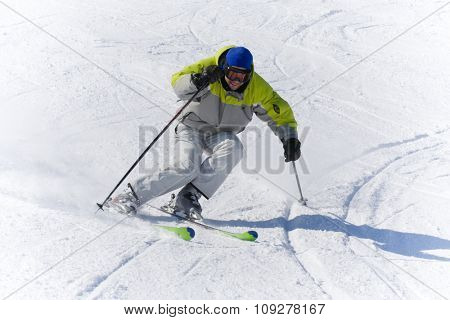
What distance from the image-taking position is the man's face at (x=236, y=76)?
17.4 ft

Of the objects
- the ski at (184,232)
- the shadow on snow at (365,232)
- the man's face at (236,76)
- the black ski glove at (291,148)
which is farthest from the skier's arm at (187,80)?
the ski at (184,232)

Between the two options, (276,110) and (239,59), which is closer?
(239,59)

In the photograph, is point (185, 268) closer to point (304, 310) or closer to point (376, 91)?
point (304, 310)

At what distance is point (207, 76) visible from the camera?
530cm

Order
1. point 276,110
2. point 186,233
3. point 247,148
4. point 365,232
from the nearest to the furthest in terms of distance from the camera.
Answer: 1. point 186,233
2. point 365,232
3. point 276,110
4. point 247,148

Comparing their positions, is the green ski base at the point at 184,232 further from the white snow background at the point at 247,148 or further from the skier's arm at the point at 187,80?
the skier's arm at the point at 187,80

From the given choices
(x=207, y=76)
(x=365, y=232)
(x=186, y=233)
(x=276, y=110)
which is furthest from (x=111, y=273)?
(x=365, y=232)

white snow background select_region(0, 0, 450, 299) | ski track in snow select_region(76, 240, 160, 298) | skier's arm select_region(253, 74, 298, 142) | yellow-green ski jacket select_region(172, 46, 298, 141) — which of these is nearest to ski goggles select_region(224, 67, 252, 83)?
yellow-green ski jacket select_region(172, 46, 298, 141)

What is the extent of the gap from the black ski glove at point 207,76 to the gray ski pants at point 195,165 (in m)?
0.63

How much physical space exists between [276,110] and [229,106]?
1.63ft

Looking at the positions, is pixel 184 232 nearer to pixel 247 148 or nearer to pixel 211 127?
pixel 211 127

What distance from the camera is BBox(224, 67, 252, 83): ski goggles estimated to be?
17.4 ft

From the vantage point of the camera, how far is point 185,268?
459cm

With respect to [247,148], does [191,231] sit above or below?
below
